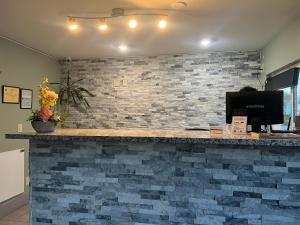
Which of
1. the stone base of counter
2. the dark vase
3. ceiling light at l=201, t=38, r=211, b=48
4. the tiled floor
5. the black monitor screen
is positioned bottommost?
the tiled floor

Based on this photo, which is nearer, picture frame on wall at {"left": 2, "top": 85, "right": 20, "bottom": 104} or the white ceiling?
→ the white ceiling

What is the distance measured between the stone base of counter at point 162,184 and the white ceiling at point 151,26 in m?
1.42

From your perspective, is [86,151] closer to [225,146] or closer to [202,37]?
[225,146]

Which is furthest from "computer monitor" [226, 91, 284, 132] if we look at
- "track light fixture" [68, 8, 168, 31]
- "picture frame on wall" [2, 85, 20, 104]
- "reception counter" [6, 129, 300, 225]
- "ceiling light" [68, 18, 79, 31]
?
"picture frame on wall" [2, 85, 20, 104]

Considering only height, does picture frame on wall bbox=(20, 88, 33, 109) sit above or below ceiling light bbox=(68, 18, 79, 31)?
below

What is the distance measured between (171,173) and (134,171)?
0.87 ft

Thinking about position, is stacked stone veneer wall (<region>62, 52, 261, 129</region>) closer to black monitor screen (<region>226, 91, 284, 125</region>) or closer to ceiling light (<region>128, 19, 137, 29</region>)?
ceiling light (<region>128, 19, 137, 29</region>)

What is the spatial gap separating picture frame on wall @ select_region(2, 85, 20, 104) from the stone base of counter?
2.12 m

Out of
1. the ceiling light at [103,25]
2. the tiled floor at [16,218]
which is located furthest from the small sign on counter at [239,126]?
the tiled floor at [16,218]

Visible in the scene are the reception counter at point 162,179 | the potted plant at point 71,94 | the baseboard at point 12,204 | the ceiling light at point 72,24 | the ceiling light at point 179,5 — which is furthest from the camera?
the potted plant at point 71,94

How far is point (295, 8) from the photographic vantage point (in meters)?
2.82

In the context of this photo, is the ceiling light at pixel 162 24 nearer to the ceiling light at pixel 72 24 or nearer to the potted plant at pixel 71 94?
the ceiling light at pixel 72 24

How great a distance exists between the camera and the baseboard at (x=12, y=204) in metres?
3.90

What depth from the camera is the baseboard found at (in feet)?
12.8
